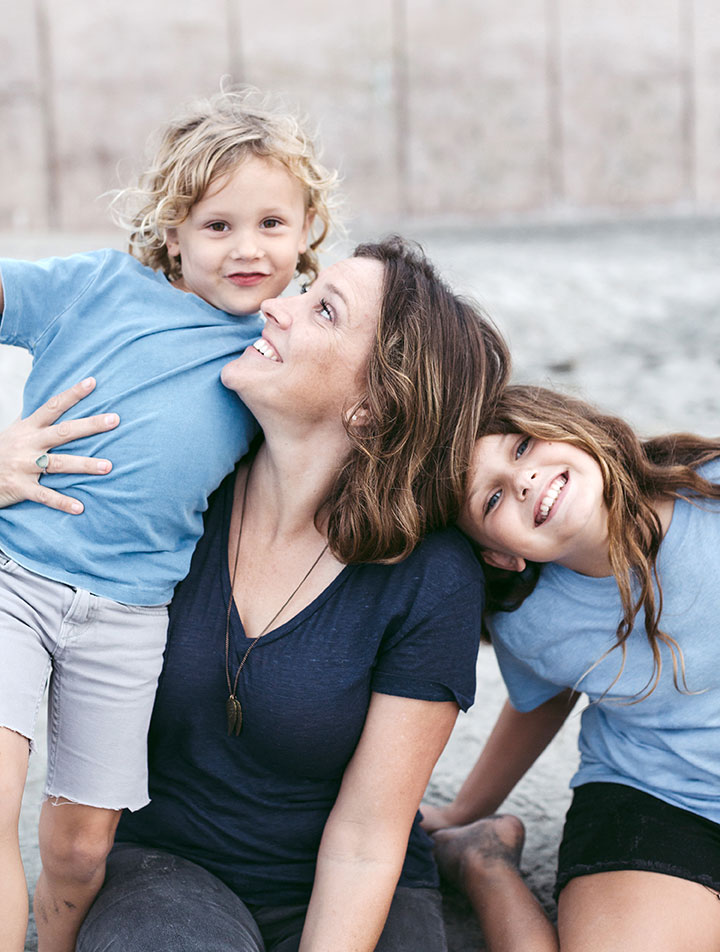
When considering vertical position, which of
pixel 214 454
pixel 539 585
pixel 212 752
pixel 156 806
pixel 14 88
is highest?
pixel 14 88

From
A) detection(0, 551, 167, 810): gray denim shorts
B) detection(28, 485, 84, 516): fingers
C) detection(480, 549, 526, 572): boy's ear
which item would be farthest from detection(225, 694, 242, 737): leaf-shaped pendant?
detection(480, 549, 526, 572): boy's ear

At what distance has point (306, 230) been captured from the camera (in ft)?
7.29

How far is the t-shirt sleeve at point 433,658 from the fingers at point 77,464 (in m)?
0.56

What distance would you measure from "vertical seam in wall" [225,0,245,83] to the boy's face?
4480 mm

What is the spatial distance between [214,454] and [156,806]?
0.64 metres

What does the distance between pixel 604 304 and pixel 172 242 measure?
363 cm

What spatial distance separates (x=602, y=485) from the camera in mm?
1906

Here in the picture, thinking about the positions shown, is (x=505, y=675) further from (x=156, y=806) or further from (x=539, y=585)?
(x=156, y=806)

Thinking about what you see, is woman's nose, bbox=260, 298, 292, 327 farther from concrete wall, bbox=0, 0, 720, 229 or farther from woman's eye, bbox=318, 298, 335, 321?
concrete wall, bbox=0, 0, 720, 229

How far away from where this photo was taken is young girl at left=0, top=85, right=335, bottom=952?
1813mm

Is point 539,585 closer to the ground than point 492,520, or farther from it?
closer to the ground

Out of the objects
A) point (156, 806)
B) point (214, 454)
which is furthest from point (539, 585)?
point (156, 806)

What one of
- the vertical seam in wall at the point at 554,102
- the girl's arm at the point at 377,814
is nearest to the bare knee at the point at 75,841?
the girl's arm at the point at 377,814

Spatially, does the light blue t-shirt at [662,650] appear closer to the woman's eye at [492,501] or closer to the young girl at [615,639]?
the young girl at [615,639]
